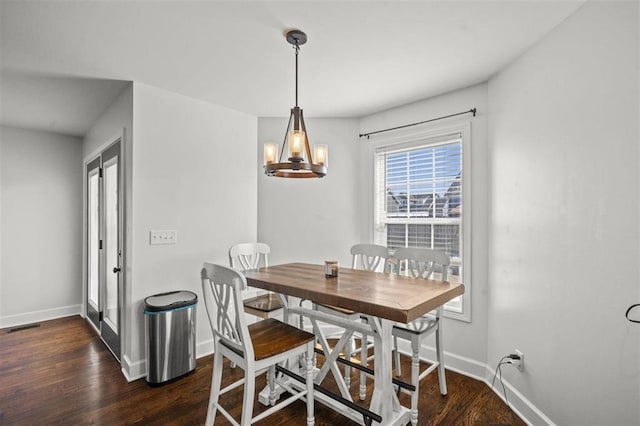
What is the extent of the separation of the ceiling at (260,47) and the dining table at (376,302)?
1607 mm

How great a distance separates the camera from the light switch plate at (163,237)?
274 centimetres

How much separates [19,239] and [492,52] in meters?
5.61

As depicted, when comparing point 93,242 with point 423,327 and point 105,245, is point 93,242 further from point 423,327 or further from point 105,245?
point 423,327

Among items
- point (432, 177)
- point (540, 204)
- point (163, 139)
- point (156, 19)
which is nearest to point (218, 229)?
point (163, 139)

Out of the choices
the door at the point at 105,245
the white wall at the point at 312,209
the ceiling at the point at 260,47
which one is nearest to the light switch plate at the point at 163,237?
the door at the point at 105,245

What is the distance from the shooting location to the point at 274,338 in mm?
1887

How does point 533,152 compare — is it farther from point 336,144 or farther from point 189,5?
point 189,5

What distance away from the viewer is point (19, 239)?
400cm

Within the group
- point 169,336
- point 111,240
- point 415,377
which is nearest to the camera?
point 415,377

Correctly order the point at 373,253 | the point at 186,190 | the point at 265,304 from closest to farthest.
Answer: the point at 265,304 → the point at 373,253 → the point at 186,190

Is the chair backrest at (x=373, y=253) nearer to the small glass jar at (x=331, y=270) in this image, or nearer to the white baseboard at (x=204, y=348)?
the small glass jar at (x=331, y=270)

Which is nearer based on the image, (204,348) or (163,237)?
(163,237)

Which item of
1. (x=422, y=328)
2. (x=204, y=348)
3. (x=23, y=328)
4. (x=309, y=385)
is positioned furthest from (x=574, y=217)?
(x=23, y=328)

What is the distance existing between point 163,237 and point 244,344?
1630mm
